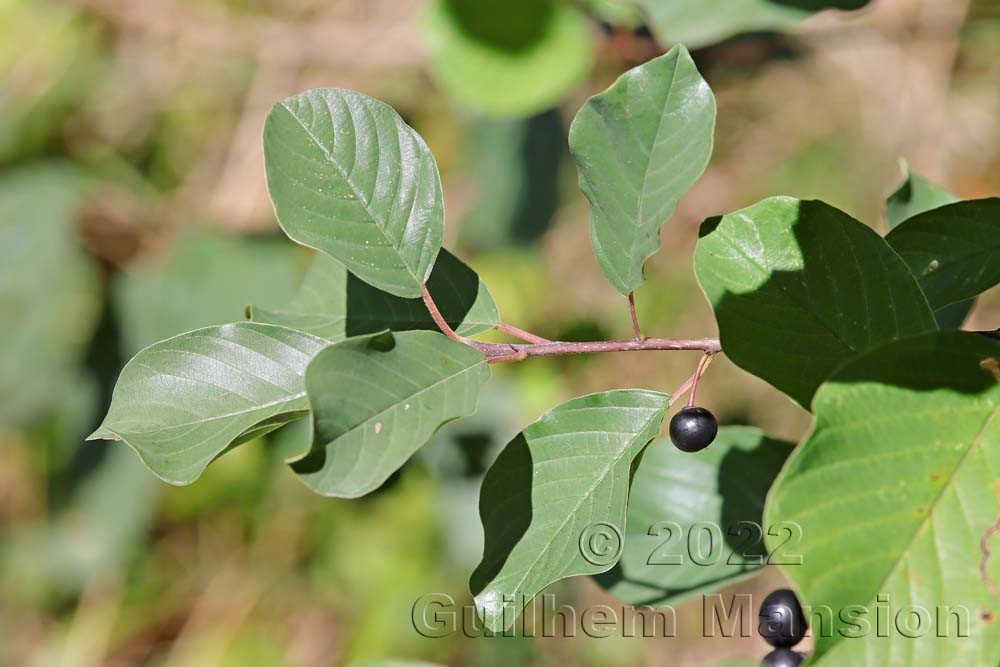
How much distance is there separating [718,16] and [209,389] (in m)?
0.91

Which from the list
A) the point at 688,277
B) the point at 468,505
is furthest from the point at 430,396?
the point at 688,277

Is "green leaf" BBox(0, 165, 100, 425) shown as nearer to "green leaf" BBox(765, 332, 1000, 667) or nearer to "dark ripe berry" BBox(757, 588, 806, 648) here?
"dark ripe berry" BBox(757, 588, 806, 648)

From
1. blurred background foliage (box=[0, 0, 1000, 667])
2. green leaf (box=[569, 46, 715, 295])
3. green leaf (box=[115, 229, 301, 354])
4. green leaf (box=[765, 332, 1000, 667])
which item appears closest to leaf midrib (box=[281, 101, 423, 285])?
green leaf (box=[569, 46, 715, 295])

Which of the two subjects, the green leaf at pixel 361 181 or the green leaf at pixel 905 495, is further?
the green leaf at pixel 361 181

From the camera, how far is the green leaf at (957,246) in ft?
2.42

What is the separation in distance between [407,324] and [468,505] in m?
1.50

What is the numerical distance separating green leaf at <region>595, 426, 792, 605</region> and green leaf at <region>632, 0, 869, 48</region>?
52 cm

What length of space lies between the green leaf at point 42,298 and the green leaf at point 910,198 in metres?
2.00

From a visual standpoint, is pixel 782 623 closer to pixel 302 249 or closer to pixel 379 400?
pixel 379 400

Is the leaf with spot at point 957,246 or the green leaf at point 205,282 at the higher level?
the green leaf at point 205,282

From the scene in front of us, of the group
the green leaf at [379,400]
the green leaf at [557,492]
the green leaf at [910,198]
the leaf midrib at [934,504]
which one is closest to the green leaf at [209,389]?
the green leaf at [379,400]

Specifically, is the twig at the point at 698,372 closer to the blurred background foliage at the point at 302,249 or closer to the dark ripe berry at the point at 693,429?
the dark ripe berry at the point at 693,429

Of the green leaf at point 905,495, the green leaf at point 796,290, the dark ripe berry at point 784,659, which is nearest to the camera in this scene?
the green leaf at point 905,495

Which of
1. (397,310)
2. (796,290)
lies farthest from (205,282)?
(796,290)
